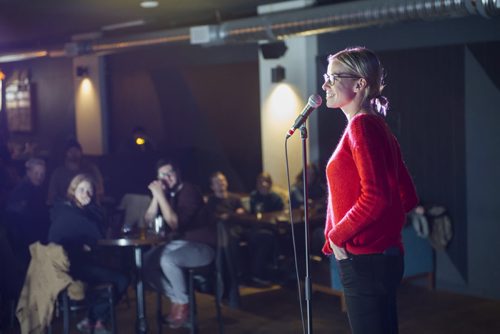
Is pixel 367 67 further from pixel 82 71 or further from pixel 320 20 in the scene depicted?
pixel 82 71

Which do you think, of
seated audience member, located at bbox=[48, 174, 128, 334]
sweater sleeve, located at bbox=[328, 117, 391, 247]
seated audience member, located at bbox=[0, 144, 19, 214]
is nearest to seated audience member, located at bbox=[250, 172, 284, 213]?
seated audience member, located at bbox=[0, 144, 19, 214]

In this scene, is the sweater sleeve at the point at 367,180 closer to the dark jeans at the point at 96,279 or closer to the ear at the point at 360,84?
the ear at the point at 360,84

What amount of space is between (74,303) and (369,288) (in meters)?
2.98

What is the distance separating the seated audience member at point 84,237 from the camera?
498 centimetres

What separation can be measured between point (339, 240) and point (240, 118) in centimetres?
733

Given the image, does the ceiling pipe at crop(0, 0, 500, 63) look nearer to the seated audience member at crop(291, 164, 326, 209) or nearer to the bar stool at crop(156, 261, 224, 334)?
the seated audience member at crop(291, 164, 326, 209)

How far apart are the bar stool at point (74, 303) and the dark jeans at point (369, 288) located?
2805 mm

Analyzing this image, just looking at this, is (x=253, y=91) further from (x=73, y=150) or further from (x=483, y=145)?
(x=483, y=145)

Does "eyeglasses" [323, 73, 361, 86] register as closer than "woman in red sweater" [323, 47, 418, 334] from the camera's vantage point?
No

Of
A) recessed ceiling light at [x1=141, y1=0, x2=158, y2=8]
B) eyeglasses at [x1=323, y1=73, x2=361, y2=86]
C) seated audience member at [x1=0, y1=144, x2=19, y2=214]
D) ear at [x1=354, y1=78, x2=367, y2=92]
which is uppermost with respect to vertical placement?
recessed ceiling light at [x1=141, y1=0, x2=158, y2=8]

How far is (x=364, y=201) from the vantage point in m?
2.27

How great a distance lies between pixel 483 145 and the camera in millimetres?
6293

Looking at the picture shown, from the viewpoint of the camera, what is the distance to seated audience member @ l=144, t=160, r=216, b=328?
203 inches

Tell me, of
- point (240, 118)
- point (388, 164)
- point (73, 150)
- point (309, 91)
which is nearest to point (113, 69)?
point (240, 118)
